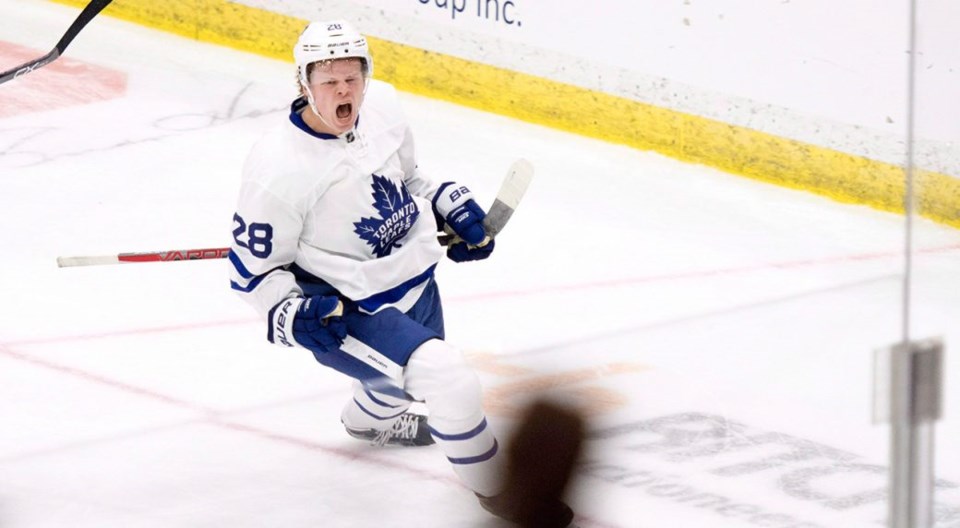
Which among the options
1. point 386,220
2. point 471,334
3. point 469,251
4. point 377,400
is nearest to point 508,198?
point 469,251

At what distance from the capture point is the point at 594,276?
3.87 meters

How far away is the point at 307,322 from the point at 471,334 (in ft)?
3.80

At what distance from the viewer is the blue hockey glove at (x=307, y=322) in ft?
7.72

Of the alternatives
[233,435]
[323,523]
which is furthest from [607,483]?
[233,435]

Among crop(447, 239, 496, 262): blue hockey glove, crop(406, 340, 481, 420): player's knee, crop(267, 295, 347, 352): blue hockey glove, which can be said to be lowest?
crop(406, 340, 481, 420): player's knee

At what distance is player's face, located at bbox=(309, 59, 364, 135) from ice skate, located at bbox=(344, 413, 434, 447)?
637 mm

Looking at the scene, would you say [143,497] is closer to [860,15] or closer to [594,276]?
[594,276]

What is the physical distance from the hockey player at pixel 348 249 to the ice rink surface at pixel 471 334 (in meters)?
0.24

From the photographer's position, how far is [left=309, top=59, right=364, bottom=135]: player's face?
2.39 meters

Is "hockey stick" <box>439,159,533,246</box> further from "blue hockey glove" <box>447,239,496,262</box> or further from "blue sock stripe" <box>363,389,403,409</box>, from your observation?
"blue sock stripe" <box>363,389,403,409</box>

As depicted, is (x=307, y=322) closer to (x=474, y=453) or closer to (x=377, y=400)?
(x=474, y=453)

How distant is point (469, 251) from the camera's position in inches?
107

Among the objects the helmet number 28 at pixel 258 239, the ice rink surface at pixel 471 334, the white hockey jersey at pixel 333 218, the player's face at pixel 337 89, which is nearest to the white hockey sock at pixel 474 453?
the ice rink surface at pixel 471 334

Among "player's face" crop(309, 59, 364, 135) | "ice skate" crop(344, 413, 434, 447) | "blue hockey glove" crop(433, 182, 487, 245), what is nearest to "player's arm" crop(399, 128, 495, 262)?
"blue hockey glove" crop(433, 182, 487, 245)
